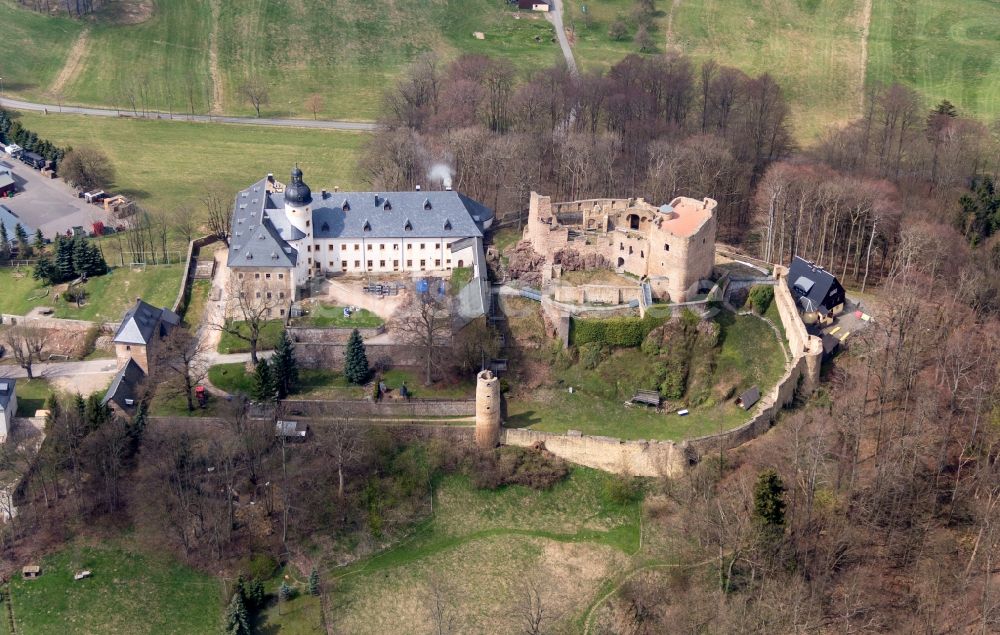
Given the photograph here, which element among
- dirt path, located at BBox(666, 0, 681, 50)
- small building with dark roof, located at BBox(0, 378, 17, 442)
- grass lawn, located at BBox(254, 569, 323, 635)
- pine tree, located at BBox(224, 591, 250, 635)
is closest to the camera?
pine tree, located at BBox(224, 591, 250, 635)

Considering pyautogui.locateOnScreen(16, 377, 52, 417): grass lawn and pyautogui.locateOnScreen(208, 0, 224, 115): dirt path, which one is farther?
pyautogui.locateOnScreen(208, 0, 224, 115): dirt path

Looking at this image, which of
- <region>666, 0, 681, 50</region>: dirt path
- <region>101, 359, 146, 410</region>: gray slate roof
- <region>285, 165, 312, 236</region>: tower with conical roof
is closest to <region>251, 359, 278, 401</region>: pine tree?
<region>101, 359, 146, 410</region>: gray slate roof

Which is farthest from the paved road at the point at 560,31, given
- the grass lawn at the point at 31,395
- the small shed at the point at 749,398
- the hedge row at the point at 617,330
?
the grass lawn at the point at 31,395

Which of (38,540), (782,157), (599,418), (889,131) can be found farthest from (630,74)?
(38,540)

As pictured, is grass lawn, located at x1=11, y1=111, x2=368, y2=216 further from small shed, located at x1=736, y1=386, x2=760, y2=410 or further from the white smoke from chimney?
small shed, located at x1=736, y1=386, x2=760, y2=410

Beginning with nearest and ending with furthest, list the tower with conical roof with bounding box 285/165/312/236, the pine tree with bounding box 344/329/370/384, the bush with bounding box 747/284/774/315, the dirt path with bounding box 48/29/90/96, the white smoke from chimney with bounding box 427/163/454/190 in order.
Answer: the pine tree with bounding box 344/329/370/384 → the bush with bounding box 747/284/774/315 → the tower with conical roof with bounding box 285/165/312/236 → the white smoke from chimney with bounding box 427/163/454/190 → the dirt path with bounding box 48/29/90/96

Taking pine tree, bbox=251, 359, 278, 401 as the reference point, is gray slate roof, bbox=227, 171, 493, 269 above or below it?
above

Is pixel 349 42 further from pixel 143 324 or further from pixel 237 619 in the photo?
pixel 237 619

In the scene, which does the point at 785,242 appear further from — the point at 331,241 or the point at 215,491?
the point at 215,491
